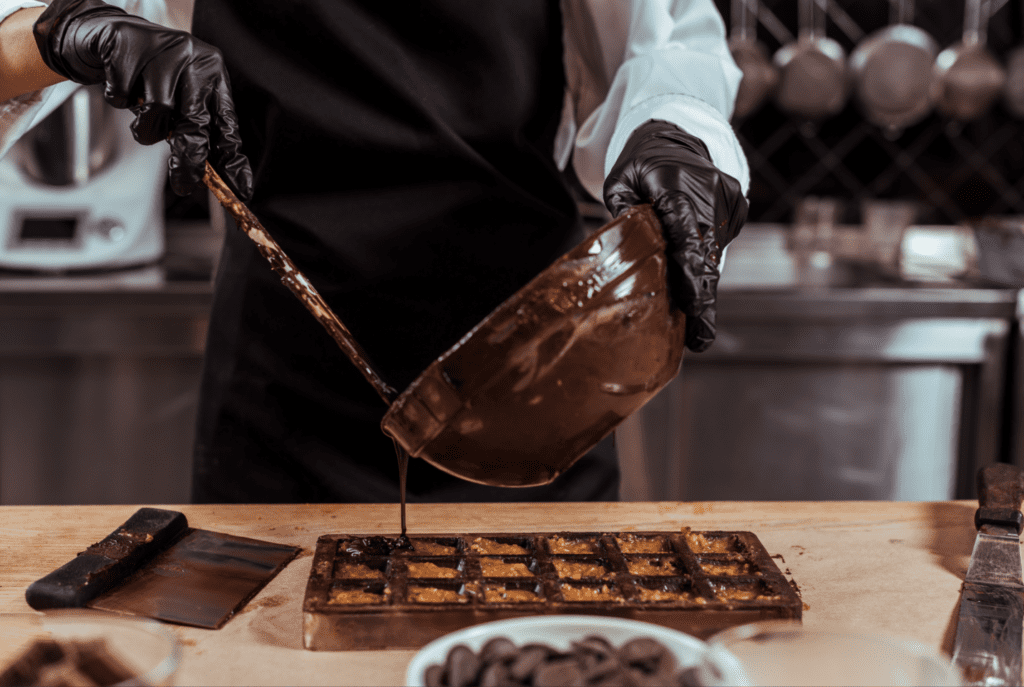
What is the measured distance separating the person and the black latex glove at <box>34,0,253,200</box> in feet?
0.71

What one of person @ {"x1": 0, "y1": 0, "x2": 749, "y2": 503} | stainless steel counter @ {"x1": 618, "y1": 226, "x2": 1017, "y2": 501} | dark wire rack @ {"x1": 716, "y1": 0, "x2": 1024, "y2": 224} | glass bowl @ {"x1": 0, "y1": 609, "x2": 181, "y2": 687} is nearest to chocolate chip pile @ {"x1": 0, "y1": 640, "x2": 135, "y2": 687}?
glass bowl @ {"x1": 0, "y1": 609, "x2": 181, "y2": 687}

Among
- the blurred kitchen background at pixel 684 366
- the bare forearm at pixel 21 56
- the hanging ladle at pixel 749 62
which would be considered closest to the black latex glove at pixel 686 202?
the bare forearm at pixel 21 56

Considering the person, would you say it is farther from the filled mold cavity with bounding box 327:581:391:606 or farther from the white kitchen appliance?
the white kitchen appliance

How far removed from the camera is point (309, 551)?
843 mm

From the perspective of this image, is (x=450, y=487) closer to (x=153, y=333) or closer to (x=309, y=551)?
(x=309, y=551)

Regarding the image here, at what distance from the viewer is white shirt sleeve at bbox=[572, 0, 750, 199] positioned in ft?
3.24

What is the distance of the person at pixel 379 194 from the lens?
108 centimetres

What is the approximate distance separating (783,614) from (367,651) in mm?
302

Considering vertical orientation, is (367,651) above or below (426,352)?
below

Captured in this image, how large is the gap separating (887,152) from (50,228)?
2.11m

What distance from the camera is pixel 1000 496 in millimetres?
890

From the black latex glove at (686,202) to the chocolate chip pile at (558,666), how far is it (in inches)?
10.3

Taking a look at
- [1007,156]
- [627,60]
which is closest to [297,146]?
[627,60]

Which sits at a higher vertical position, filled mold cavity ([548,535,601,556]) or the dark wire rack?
the dark wire rack
